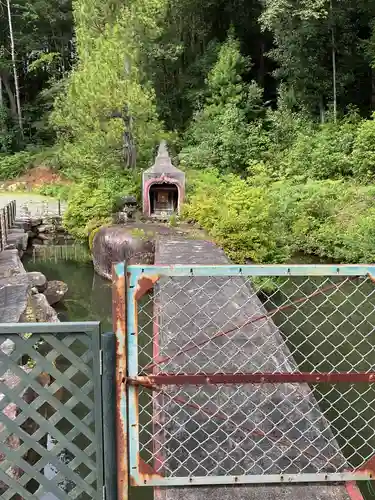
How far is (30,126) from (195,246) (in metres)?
17.9

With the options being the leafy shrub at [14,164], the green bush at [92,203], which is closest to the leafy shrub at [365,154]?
the green bush at [92,203]

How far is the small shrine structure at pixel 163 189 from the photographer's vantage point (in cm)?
1105

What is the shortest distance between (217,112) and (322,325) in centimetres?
1230

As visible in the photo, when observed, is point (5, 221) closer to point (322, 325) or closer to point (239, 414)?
point (322, 325)

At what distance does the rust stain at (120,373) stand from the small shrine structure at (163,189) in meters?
9.15

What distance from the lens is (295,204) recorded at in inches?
457

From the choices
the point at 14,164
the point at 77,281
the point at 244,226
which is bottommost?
the point at 77,281

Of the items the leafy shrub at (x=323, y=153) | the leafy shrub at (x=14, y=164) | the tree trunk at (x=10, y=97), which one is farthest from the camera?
the tree trunk at (x=10, y=97)

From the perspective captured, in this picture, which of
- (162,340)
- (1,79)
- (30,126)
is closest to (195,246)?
(162,340)

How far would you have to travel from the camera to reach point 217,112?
17.7 metres

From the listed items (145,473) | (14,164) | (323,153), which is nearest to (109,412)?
(145,473)

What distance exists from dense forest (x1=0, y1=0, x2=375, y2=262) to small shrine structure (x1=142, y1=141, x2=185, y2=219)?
0.57m

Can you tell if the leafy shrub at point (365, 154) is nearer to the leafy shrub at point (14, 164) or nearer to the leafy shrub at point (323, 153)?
the leafy shrub at point (323, 153)

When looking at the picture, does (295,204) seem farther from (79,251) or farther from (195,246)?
(79,251)
